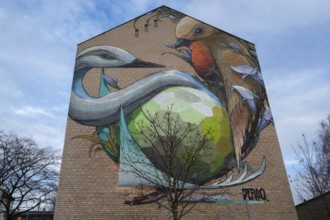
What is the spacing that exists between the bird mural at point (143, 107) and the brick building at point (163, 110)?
0.06m

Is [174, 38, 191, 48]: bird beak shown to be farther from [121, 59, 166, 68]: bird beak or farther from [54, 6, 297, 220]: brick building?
[121, 59, 166, 68]: bird beak

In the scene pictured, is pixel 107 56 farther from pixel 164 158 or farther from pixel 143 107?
pixel 164 158

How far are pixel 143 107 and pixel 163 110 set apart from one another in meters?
1.18

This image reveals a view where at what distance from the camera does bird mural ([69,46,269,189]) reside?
15.6m

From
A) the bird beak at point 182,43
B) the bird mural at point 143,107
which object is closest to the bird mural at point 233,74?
the bird beak at point 182,43

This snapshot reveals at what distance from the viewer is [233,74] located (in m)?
18.6

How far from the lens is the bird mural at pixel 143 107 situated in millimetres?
15578

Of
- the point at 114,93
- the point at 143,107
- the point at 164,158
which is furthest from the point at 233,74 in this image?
the point at 114,93

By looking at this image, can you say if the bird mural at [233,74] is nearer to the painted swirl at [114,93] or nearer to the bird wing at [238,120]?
the bird wing at [238,120]

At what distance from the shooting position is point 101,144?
1591cm

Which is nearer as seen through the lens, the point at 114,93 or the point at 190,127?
the point at 190,127

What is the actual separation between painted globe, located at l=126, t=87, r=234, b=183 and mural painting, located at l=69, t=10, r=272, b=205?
2.1 inches

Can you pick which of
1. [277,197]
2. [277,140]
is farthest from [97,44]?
[277,197]

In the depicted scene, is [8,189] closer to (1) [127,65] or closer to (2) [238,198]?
(1) [127,65]
